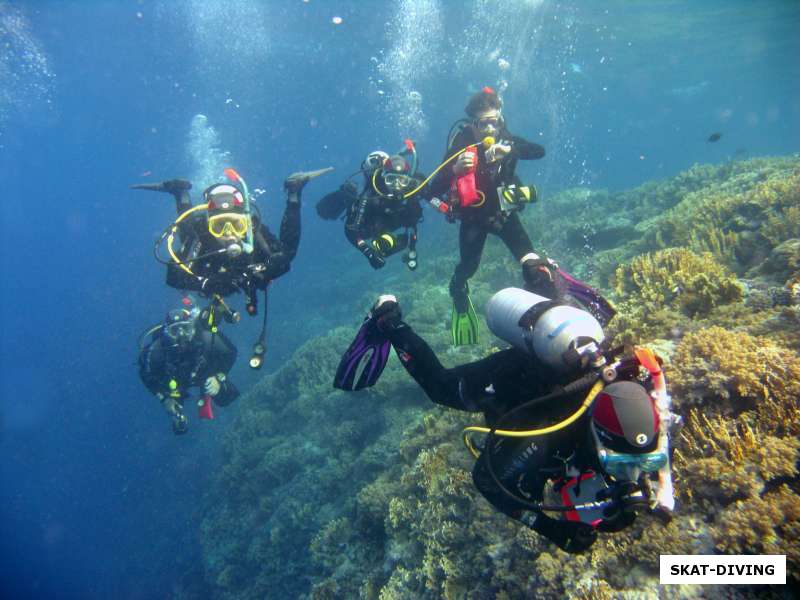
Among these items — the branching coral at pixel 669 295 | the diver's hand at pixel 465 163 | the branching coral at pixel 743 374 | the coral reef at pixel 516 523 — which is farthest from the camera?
the diver's hand at pixel 465 163

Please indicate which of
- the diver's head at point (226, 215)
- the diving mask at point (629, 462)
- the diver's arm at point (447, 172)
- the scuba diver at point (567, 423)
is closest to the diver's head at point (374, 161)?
the diver's arm at point (447, 172)

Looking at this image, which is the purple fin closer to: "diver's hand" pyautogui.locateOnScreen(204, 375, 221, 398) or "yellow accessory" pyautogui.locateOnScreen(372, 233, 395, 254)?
"yellow accessory" pyautogui.locateOnScreen(372, 233, 395, 254)

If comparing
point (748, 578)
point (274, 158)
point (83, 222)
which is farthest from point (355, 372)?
point (83, 222)

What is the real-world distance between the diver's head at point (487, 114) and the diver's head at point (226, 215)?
4.21 metres

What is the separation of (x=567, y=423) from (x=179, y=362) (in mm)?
8849

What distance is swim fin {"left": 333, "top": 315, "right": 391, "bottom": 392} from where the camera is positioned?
4.32 metres

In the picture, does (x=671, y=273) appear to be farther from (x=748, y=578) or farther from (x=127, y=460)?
(x=127, y=460)

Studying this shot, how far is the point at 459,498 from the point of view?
4820mm

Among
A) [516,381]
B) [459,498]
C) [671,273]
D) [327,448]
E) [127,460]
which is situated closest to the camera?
[516,381]

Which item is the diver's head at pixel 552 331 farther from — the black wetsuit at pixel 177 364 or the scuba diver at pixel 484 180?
the black wetsuit at pixel 177 364

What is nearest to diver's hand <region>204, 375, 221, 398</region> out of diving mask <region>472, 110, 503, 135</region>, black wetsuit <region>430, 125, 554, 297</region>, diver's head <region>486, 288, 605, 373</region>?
black wetsuit <region>430, 125, 554, 297</region>

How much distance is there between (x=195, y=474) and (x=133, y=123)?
6526 cm

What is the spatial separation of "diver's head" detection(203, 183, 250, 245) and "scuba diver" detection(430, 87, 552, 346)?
10.6 feet

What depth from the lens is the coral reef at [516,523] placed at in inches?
115
